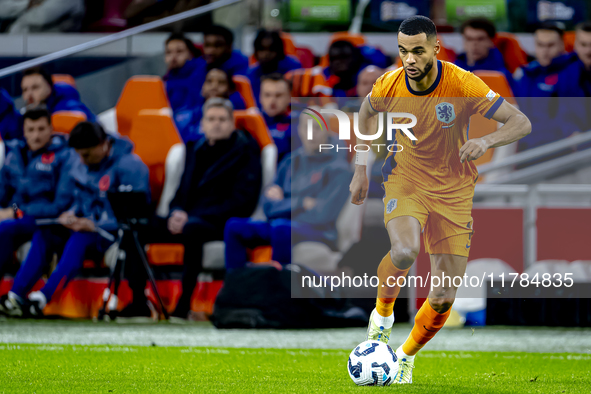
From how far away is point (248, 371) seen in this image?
4.21 m

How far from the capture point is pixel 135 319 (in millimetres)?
6406

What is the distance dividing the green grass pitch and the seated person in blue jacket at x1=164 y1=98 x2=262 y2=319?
1.70 m

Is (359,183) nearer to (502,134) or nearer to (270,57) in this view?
(502,134)

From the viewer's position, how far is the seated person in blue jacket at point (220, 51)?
26.7 feet

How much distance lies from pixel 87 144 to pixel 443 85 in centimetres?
351

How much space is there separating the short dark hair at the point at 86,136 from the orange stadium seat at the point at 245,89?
69.5 inches

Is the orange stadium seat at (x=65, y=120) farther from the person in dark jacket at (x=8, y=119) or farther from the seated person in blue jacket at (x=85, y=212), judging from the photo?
the seated person in blue jacket at (x=85, y=212)

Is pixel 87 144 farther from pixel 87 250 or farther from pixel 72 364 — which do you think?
pixel 72 364

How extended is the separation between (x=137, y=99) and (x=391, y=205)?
15.5ft

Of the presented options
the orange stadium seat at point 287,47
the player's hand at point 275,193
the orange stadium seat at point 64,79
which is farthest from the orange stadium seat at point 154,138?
the orange stadium seat at point 287,47

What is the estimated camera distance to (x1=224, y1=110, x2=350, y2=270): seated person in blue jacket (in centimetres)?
616

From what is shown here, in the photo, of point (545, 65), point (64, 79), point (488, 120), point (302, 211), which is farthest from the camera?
point (64, 79)

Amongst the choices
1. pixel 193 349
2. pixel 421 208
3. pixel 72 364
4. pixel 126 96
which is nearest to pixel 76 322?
pixel 193 349

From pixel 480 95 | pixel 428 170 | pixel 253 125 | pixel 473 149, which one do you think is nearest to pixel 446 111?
pixel 480 95
